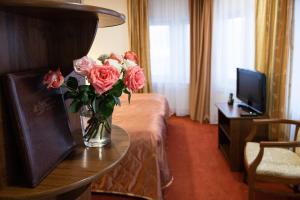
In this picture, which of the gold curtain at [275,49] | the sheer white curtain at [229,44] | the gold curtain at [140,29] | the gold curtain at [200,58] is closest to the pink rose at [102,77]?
the gold curtain at [275,49]

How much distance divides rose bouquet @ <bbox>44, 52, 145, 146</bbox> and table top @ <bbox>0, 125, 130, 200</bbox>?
0.08m

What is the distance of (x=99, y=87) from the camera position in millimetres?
879

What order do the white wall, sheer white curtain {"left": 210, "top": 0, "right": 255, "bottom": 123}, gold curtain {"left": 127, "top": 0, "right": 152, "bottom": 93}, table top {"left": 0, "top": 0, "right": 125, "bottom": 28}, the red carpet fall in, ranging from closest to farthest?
1. table top {"left": 0, "top": 0, "right": 125, "bottom": 28}
2. the red carpet
3. sheer white curtain {"left": 210, "top": 0, "right": 255, "bottom": 123}
4. gold curtain {"left": 127, "top": 0, "right": 152, "bottom": 93}
5. the white wall

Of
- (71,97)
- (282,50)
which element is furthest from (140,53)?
(71,97)

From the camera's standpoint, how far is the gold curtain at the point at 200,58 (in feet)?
14.8

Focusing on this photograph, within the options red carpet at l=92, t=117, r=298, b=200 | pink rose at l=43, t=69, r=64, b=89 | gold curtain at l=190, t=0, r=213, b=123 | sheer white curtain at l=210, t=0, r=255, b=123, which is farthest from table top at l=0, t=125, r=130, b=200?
gold curtain at l=190, t=0, r=213, b=123

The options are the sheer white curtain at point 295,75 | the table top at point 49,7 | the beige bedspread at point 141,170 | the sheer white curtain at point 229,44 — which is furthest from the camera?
the sheer white curtain at point 229,44

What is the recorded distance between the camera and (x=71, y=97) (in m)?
0.97

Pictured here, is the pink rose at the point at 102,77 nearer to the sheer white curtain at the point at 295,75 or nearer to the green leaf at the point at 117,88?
the green leaf at the point at 117,88

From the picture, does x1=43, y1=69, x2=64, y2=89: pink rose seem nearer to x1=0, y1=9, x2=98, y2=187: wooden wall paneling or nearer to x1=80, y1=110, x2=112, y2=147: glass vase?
x1=0, y1=9, x2=98, y2=187: wooden wall paneling

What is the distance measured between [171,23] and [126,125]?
288 centimetres

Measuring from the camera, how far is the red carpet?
98.8 inches

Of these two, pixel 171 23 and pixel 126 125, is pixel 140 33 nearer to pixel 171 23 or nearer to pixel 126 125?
pixel 171 23

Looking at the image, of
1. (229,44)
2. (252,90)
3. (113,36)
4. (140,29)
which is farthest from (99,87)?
(113,36)
